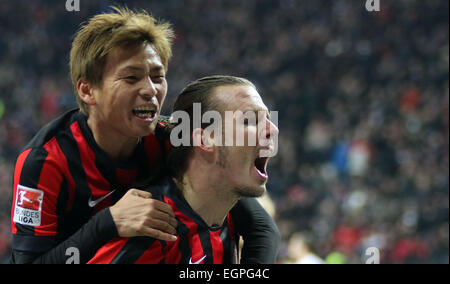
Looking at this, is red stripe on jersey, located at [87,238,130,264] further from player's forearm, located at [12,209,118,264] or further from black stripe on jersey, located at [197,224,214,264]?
black stripe on jersey, located at [197,224,214,264]

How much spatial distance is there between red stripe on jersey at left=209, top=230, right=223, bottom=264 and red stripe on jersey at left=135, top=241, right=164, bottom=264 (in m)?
0.22

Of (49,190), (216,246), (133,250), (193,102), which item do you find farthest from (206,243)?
(49,190)

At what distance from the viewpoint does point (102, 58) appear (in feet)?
6.82

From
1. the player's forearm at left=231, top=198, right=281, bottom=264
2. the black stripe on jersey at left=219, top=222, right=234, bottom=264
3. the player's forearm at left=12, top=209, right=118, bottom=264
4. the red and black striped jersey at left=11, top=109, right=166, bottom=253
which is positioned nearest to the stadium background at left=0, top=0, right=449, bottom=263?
the player's forearm at left=231, top=198, right=281, bottom=264

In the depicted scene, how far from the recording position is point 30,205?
210cm

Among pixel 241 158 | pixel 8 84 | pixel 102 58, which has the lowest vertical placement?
pixel 241 158

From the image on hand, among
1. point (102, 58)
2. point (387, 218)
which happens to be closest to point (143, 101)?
point (102, 58)

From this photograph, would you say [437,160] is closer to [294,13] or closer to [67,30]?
[294,13]

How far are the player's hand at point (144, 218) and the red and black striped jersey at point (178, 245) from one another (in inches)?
1.7

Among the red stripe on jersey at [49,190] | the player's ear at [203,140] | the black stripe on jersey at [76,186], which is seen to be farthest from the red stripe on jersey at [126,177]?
the player's ear at [203,140]

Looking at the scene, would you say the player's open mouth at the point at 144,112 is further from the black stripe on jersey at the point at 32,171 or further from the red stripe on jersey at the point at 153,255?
the red stripe on jersey at the point at 153,255
